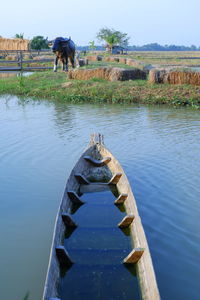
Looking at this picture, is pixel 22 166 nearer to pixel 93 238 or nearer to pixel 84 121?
pixel 93 238

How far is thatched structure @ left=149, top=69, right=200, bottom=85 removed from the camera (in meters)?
15.9

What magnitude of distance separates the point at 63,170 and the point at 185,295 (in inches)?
166

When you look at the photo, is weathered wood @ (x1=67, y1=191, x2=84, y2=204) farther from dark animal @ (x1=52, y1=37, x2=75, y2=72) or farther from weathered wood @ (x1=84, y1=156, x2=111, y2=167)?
dark animal @ (x1=52, y1=37, x2=75, y2=72)

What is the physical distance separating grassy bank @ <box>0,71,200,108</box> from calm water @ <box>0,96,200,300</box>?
1.10 metres

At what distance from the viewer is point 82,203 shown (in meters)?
6.62

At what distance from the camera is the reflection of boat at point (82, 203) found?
12.6 feet

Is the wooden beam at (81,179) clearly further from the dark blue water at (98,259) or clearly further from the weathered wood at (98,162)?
the dark blue water at (98,259)

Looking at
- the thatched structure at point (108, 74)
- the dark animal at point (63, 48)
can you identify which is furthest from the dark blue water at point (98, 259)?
the dark animal at point (63, 48)

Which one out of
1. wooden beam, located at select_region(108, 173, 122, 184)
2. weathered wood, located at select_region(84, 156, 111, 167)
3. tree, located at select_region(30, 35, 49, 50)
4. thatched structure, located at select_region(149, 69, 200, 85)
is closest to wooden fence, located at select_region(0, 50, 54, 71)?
tree, located at select_region(30, 35, 49, 50)

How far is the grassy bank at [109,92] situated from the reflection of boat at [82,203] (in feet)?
25.1

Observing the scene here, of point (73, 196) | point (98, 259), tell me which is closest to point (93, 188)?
point (73, 196)

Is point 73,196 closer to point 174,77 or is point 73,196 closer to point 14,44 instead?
point 174,77

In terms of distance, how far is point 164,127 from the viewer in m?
11.6

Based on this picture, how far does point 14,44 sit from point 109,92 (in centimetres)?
1966
